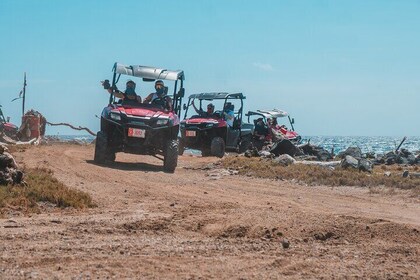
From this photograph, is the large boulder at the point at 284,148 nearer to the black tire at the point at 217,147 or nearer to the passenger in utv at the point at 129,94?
the black tire at the point at 217,147

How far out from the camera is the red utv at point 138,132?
1627 centimetres

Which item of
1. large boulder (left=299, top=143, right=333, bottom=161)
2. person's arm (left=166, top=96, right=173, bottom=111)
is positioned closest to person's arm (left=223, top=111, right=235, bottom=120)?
large boulder (left=299, top=143, right=333, bottom=161)

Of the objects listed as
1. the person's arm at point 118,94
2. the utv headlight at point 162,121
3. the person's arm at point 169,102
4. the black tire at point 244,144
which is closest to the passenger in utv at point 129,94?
the person's arm at point 118,94

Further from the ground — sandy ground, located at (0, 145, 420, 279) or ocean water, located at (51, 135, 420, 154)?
sandy ground, located at (0, 145, 420, 279)

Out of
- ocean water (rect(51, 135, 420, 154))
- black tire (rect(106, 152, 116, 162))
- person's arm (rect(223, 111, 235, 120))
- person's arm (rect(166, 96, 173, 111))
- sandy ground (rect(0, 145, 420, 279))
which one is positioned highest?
person's arm (rect(166, 96, 173, 111))

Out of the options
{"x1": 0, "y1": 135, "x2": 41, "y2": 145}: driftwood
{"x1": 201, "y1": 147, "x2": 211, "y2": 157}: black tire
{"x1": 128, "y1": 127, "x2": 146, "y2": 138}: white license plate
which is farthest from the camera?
{"x1": 0, "y1": 135, "x2": 41, "y2": 145}: driftwood

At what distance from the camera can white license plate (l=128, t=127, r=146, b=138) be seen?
53.1 ft

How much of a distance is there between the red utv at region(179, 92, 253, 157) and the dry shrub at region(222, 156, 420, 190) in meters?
5.26

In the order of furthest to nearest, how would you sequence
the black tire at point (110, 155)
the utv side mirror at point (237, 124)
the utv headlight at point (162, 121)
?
the utv side mirror at point (237, 124)
the black tire at point (110, 155)
the utv headlight at point (162, 121)

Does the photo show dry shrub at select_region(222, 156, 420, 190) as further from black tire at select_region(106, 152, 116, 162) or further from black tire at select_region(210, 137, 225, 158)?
black tire at select_region(210, 137, 225, 158)

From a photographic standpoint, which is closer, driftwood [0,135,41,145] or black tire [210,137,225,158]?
black tire [210,137,225,158]

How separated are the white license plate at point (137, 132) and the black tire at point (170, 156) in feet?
1.93

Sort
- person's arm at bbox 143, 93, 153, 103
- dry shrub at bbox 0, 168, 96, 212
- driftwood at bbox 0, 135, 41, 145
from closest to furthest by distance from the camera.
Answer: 1. dry shrub at bbox 0, 168, 96, 212
2. person's arm at bbox 143, 93, 153, 103
3. driftwood at bbox 0, 135, 41, 145

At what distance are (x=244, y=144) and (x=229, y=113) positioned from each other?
58.0 inches
